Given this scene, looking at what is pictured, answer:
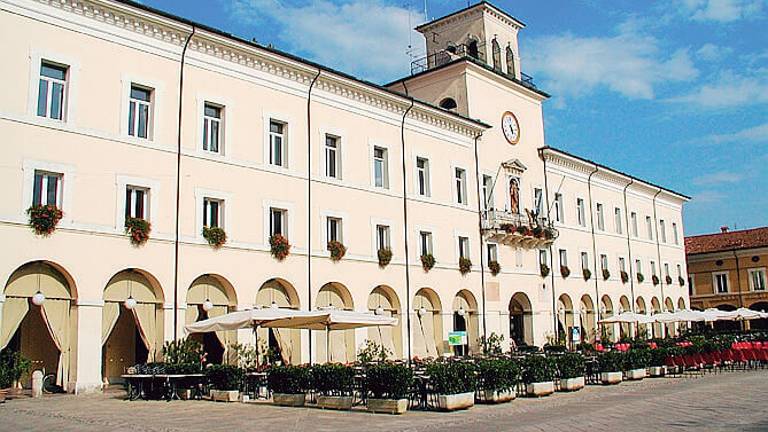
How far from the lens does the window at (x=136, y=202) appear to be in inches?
878

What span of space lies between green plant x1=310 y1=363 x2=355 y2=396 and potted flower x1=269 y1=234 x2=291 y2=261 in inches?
336

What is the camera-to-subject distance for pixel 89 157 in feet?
69.9

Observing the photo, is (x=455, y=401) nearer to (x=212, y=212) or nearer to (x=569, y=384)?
(x=569, y=384)

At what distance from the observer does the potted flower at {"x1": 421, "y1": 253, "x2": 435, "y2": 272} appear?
107 feet

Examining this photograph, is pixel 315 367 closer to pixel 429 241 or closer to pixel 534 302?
pixel 429 241

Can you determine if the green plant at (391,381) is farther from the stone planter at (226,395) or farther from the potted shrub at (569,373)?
the potted shrub at (569,373)

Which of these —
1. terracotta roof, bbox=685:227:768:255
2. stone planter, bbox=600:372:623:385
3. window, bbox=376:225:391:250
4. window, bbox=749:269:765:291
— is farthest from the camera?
terracotta roof, bbox=685:227:768:255

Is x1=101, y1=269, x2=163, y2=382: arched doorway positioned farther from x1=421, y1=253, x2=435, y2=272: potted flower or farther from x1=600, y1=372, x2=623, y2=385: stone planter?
x1=600, y1=372, x2=623, y2=385: stone planter

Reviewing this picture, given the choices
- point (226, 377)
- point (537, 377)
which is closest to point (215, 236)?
Answer: point (226, 377)

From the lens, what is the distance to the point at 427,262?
3253 cm

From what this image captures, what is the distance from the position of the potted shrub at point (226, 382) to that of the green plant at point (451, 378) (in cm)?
573

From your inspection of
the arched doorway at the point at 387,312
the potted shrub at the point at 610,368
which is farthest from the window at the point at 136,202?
the potted shrub at the point at 610,368

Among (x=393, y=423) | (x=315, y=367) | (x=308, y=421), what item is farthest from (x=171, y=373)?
(x=393, y=423)

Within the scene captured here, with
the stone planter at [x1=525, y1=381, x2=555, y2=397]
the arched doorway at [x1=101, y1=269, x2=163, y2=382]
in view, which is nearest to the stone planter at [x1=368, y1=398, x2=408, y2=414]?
the stone planter at [x1=525, y1=381, x2=555, y2=397]
